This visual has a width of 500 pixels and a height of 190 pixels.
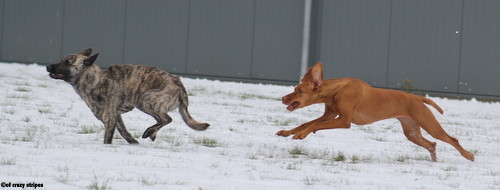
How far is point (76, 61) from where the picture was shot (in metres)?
7.13

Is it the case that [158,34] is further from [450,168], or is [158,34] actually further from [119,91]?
[450,168]

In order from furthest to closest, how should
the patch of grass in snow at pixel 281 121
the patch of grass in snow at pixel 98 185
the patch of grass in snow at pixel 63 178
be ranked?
1. the patch of grass in snow at pixel 281 121
2. the patch of grass in snow at pixel 63 178
3. the patch of grass in snow at pixel 98 185

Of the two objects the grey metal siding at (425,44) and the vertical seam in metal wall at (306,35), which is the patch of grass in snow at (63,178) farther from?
A: the grey metal siding at (425,44)

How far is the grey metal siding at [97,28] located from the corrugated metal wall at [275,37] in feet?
0.07

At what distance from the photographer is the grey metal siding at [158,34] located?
17.1 m

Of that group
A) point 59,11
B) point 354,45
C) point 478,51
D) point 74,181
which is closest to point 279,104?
point 354,45

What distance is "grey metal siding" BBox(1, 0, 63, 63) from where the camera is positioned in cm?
1775

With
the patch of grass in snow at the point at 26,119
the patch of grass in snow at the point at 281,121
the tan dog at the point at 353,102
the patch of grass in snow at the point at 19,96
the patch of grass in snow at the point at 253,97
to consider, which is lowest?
the patch of grass in snow at the point at 253,97

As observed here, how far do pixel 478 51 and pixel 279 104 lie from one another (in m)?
4.74

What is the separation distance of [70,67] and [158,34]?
10.3 m

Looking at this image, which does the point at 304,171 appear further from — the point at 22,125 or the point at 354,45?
the point at 354,45

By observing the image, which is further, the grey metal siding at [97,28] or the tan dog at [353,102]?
the grey metal siding at [97,28]

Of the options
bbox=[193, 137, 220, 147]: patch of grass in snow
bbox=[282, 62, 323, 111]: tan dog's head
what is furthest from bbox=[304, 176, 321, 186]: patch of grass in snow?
bbox=[193, 137, 220, 147]: patch of grass in snow

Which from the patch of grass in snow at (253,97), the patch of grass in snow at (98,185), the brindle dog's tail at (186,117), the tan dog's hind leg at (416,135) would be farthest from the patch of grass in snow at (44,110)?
the patch of grass in snow at (98,185)
